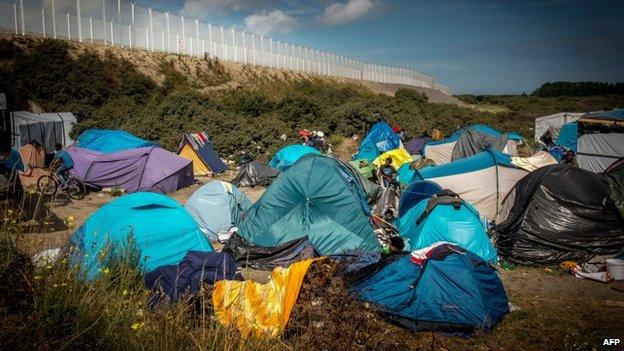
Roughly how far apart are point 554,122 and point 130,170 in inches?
1050

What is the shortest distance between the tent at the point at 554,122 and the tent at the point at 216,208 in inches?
937

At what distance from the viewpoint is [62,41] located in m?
28.3

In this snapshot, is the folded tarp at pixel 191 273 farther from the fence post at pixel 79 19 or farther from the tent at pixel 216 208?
the fence post at pixel 79 19

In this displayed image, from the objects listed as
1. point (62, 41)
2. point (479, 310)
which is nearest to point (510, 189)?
point (479, 310)

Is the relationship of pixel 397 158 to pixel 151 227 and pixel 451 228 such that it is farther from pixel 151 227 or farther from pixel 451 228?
pixel 151 227

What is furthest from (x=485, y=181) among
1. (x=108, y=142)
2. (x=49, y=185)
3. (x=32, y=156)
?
(x=32, y=156)

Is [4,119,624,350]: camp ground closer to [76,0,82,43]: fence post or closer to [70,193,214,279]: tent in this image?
[70,193,214,279]: tent

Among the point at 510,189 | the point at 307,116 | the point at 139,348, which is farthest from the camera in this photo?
the point at 307,116

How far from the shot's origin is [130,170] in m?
14.9

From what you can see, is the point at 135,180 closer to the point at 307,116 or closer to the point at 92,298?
the point at 92,298

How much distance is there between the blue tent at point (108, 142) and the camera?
1706 centimetres

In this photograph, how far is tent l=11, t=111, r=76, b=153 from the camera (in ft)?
64.6

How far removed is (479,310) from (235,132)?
17775 millimetres

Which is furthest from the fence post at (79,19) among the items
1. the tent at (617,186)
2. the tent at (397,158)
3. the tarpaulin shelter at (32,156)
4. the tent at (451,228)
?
the tent at (617,186)
